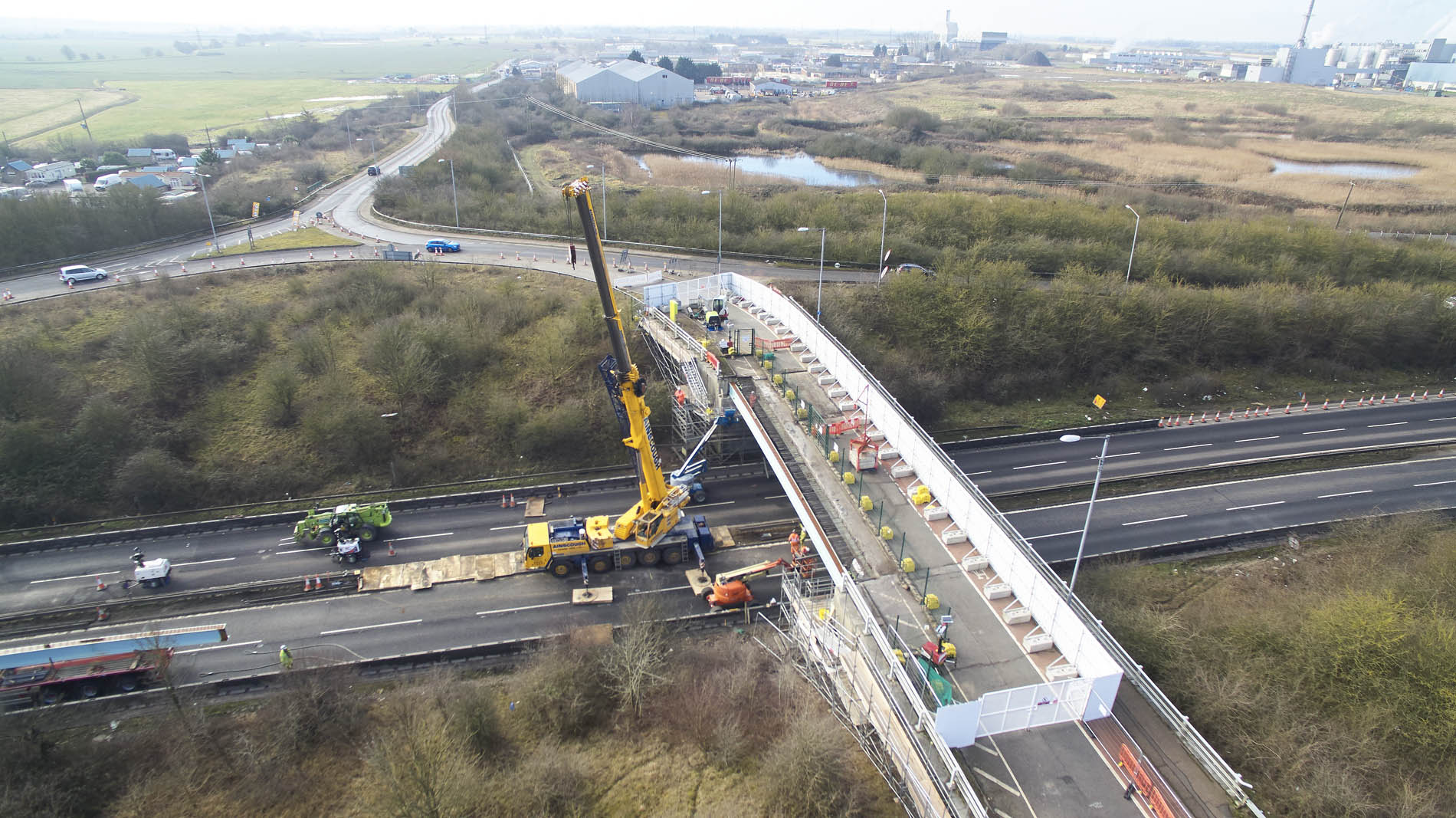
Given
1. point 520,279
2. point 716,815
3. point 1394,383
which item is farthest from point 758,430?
point 1394,383

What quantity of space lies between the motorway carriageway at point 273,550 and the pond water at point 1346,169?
110760 millimetres

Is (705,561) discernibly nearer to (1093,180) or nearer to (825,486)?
(825,486)

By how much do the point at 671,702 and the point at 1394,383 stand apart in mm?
58627

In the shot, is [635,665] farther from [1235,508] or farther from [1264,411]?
[1264,411]

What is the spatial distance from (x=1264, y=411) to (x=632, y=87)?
133749 mm

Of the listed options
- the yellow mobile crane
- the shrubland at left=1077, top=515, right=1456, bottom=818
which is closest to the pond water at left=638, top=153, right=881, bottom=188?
the yellow mobile crane

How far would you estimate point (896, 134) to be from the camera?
121625mm

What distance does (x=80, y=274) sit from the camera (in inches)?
2046

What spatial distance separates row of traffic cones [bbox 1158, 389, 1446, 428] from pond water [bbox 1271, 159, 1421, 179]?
6881cm

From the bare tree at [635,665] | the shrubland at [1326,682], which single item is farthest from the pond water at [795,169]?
the bare tree at [635,665]

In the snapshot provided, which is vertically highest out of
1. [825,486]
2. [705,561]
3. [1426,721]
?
[825,486]

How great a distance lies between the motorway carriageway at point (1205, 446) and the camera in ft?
135

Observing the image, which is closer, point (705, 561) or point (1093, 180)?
point (705, 561)

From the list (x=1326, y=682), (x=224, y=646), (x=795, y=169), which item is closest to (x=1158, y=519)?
(x=1326, y=682)
